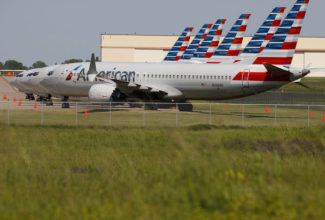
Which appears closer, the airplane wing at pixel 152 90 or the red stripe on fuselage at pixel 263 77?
the red stripe on fuselage at pixel 263 77

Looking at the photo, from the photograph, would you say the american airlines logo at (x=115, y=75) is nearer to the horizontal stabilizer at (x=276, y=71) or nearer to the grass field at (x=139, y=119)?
the grass field at (x=139, y=119)

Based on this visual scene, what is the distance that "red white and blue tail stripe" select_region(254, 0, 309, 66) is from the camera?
37250mm

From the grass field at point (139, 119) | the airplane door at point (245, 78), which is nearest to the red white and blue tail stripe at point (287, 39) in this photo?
the airplane door at point (245, 78)

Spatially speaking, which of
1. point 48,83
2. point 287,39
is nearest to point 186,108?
point 287,39

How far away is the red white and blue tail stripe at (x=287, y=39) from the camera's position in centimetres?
3725

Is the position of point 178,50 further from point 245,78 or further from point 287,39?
point 245,78

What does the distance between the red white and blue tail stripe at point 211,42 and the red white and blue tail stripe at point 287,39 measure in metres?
26.2

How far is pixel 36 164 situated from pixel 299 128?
17.1 metres

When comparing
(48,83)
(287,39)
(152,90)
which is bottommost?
(152,90)

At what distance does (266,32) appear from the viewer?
50469 mm

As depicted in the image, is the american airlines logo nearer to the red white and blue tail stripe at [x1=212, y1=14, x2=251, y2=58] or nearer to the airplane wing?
the airplane wing

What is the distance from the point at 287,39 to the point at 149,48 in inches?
3584

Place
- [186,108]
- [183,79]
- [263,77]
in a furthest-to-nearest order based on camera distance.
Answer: [183,79], [186,108], [263,77]

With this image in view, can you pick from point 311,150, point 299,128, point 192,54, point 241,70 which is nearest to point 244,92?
point 241,70
